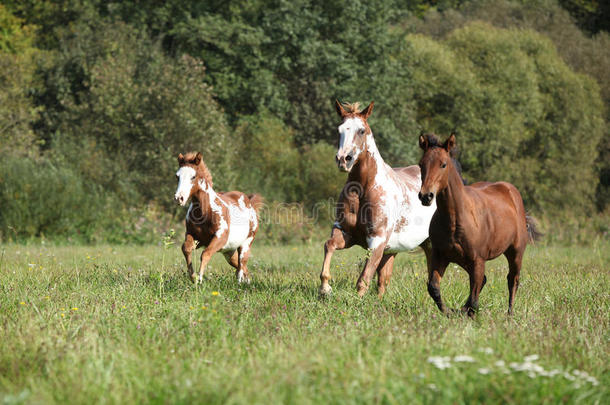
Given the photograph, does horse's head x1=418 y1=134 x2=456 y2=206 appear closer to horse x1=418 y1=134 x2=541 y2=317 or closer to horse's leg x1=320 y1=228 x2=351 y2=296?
horse x1=418 y1=134 x2=541 y2=317

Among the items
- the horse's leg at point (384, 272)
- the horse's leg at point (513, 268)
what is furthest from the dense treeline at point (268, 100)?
the horse's leg at point (513, 268)

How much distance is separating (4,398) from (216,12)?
29.4 m

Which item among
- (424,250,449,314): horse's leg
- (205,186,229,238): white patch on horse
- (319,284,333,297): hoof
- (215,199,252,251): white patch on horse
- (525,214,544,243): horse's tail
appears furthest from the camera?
(215,199,252,251): white patch on horse

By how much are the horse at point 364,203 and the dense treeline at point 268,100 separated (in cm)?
1216

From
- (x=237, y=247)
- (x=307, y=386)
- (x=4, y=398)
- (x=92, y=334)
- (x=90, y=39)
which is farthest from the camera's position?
(x=90, y=39)

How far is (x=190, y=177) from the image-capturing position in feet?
27.5

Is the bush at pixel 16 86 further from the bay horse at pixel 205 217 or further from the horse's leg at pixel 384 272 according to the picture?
the horse's leg at pixel 384 272

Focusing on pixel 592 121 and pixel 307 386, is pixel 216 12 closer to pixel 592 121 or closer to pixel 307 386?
pixel 592 121

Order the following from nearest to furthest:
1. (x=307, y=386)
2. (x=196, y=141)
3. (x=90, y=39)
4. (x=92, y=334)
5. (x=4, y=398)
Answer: (x=4, y=398), (x=307, y=386), (x=92, y=334), (x=196, y=141), (x=90, y=39)

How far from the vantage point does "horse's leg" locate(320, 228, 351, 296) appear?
6.77 m

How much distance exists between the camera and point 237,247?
383 inches

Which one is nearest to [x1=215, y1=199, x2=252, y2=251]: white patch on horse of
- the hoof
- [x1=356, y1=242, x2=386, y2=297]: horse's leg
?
the hoof

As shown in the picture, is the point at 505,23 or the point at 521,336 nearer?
the point at 521,336

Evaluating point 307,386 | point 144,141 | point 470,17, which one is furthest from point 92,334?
point 470,17
